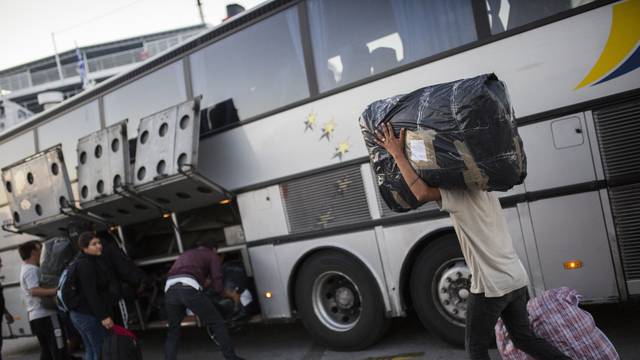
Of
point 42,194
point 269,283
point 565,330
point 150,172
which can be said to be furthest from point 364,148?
point 42,194

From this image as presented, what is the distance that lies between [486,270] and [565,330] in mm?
1006

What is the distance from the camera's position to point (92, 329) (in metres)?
5.21

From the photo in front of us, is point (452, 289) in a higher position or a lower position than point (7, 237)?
lower

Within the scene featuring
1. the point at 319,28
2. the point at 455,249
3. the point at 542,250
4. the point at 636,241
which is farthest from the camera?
the point at 319,28

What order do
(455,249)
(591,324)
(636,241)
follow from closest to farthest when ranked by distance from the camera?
(591,324) → (636,241) → (455,249)

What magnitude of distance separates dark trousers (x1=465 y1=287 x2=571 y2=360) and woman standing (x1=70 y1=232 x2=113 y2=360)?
364 centimetres

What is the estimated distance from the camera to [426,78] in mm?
4516

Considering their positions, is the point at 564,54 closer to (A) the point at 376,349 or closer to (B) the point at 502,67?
(B) the point at 502,67

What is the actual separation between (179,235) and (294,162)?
2016 mm

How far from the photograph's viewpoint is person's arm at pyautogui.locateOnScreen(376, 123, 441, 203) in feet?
9.44

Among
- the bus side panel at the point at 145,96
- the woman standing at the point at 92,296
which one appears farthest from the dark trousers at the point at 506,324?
the bus side panel at the point at 145,96

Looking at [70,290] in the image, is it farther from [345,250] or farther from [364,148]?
[364,148]

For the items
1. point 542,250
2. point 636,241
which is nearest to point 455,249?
point 542,250

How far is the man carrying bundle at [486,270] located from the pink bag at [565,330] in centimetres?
38
